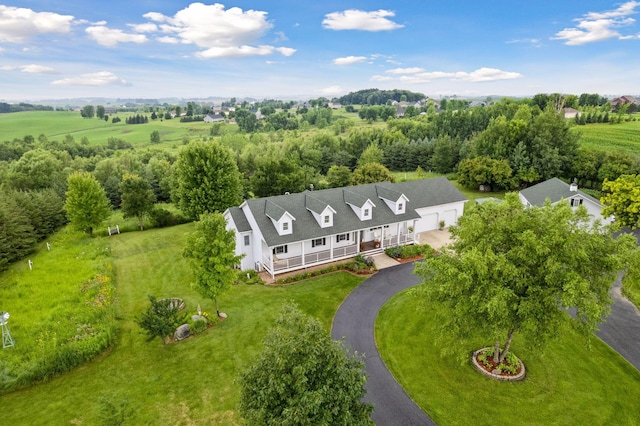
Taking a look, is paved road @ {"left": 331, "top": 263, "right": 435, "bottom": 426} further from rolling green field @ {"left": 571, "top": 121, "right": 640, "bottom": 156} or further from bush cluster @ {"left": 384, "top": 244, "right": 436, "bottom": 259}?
rolling green field @ {"left": 571, "top": 121, "right": 640, "bottom": 156}

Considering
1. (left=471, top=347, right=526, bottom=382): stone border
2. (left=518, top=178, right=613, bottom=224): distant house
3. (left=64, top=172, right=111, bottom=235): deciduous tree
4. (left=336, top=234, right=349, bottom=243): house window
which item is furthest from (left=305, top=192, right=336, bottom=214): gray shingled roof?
(left=64, top=172, right=111, bottom=235): deciduous tree

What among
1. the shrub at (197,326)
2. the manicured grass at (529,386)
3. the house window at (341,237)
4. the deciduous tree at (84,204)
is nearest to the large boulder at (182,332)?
the shrub at (197,326)

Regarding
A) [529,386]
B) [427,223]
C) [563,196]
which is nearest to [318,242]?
[427,223]

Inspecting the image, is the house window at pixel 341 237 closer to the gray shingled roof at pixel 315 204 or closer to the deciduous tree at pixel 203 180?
the gray shingled roof at pixel 315 204

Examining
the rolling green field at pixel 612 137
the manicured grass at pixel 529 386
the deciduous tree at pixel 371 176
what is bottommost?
the manicured grass at pixel 529 386

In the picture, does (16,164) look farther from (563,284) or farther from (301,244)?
(563,284)

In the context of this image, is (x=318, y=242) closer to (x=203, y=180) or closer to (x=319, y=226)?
(x=319, y=226)
